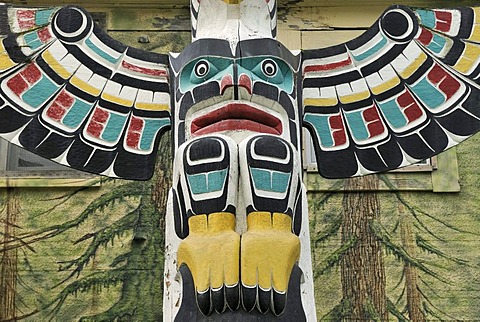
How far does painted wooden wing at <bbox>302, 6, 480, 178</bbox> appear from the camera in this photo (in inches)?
147

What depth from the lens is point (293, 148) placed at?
120 inches

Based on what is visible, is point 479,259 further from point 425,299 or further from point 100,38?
point 100,38

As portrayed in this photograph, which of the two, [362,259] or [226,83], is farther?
[362,259]

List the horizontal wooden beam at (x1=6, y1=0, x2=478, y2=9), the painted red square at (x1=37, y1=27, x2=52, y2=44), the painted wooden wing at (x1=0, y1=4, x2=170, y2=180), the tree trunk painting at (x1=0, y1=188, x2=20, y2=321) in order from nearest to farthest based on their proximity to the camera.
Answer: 1. the painted wooden wing at (x1=0, y1=4, x2=170, y2=180)
2. the painted red square at (x1=37, y1=27, x2=52, y2=44)
3. the tree trunk painting at (x1=0, y1=188, x2=20, y2=321)
4. the horizontal wooden beam at (x1=6, y1=0, x2=478, y2=9)

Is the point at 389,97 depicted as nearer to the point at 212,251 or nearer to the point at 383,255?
the point at 212,251

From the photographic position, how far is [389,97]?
151 inches

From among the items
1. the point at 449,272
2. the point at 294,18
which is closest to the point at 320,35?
the point at 294,18

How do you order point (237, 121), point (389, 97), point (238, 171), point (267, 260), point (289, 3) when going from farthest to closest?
point (289, 3)
point (389, 97)
point (237, 121)
point (238, 171)
point (267, 260)

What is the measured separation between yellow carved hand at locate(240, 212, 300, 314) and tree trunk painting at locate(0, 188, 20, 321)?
279 cm

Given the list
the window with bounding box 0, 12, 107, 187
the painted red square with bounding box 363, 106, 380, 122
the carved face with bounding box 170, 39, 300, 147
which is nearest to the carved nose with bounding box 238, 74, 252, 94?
the carved face with bounding box 170, 39, 300, 147

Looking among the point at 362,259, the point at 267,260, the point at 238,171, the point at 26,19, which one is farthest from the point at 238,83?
the point at 362,259

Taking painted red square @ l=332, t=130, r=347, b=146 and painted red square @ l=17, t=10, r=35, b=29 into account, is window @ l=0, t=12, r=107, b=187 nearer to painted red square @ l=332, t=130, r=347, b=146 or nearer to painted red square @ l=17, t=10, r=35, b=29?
painted red square @ l=17, t=10, r=35, b=29

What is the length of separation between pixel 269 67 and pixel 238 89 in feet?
0.71

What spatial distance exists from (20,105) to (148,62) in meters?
0.69
